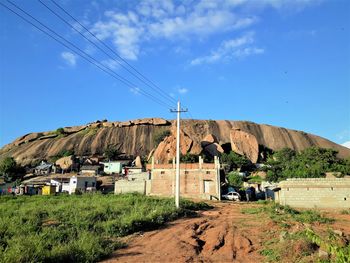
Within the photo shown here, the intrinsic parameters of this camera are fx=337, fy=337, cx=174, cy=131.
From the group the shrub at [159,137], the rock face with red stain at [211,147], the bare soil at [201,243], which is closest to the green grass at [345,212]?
the bare soil at [201,243]

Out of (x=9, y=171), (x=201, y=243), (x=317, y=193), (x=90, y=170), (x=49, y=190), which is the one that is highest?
(x=90, y=170)

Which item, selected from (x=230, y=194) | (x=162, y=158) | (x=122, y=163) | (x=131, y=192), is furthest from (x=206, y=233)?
(x=122, y=163)

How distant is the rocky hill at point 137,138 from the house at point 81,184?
33.5m

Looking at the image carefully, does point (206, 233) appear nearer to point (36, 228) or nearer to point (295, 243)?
point (295, 243)

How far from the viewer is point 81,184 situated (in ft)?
162

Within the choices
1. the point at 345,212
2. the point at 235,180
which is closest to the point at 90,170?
the point at 235,180

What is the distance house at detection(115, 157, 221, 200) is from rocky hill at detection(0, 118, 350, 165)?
1661 inches

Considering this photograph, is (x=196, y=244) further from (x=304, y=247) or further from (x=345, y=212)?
(x=345, y=212)

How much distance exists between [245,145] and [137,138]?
30246mm

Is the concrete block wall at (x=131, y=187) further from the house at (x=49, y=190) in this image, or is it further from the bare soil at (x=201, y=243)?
the bare soil at (x=201, y=243)

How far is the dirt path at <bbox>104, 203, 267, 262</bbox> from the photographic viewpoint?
11344mm

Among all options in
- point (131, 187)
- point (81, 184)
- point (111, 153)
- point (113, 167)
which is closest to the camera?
point (131, 187)

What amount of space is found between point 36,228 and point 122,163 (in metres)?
56.9

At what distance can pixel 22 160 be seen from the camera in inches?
3280
